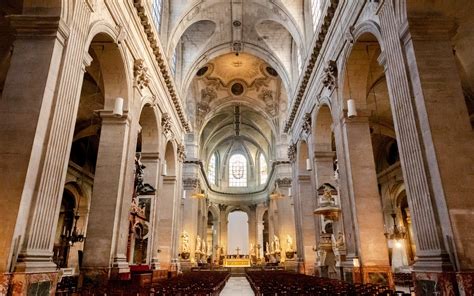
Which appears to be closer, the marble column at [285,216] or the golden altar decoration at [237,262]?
the marble column at [285,216]

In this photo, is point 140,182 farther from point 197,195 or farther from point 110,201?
point 197,195

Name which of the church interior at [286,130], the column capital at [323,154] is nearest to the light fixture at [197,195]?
the church interior at [286,130]

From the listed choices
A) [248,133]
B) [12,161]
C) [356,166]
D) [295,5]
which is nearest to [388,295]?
[356,166]

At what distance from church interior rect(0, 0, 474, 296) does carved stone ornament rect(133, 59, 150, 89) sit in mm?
92

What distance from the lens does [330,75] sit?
36.0 feet

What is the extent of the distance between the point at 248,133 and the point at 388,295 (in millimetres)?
29963

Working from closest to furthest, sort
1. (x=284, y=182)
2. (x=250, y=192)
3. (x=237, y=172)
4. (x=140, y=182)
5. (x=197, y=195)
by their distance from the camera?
(x=140, y=182) → (x=197, y=195) → (x=284, y=182) → (x=250, y=192) → (x=237, y=172)

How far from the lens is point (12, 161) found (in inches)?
208

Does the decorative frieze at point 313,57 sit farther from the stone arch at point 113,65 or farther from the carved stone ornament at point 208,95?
the carved stone ornament at point 208,95

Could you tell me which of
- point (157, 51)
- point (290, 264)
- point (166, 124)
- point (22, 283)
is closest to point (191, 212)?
point (290, 264)

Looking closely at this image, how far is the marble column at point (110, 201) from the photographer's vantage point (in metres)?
8.62

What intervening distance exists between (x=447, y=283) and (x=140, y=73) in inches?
394

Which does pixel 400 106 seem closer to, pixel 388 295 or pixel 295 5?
pixel 388 295

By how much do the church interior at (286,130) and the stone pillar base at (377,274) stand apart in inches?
1.3
